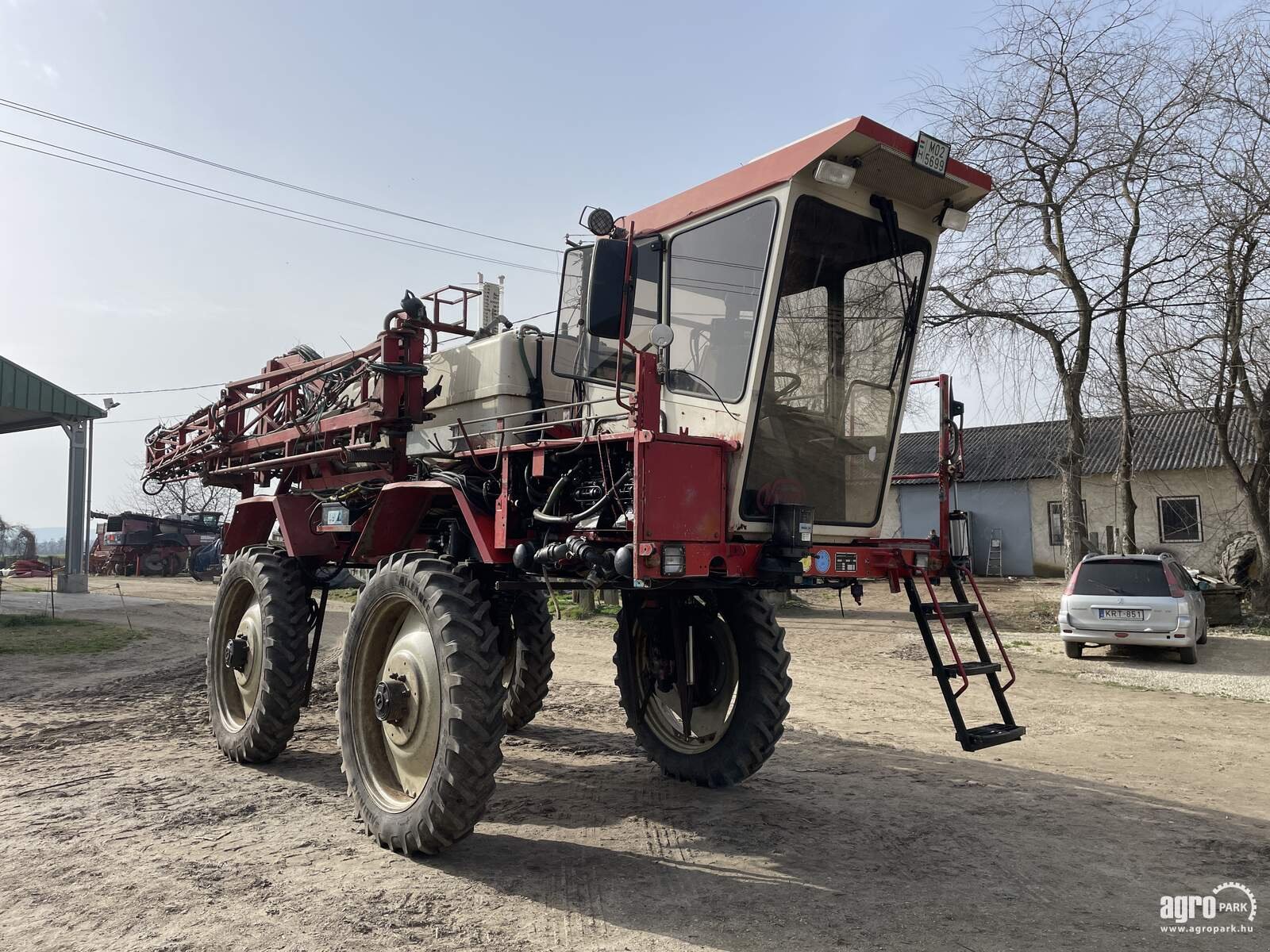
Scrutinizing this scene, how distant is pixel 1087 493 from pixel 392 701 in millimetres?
29118

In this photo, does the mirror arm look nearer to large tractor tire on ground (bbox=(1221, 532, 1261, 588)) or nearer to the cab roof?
the cab roof

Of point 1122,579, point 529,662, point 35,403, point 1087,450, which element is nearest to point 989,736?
point 529,662

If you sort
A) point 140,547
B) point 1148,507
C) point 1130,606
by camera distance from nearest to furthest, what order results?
1. point 1130,606
2. point 1148,507
3. point 140,547

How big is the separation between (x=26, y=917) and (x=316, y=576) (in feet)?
10.9

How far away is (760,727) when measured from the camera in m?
5.62

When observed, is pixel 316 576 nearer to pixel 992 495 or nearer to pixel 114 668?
pixel 114 668

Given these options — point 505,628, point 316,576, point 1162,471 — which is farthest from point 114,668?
point 1162,471

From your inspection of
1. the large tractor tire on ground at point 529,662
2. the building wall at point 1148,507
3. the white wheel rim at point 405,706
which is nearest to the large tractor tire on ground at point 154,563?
the building wall at point 1148,507

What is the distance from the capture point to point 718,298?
478cm

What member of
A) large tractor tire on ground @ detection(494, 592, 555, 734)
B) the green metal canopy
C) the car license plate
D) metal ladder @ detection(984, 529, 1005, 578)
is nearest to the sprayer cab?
large tractor tire on ground @ detection(494, 592, 555, 734)

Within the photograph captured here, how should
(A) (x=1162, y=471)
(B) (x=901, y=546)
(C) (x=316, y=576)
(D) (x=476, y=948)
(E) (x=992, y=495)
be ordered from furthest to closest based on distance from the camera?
(E) (x=992, y=495) < (A) (x=1162, y=471) < (C) (x=316, y=576) < (B) (x=901, y=546) < (D) (x=476, y=948)

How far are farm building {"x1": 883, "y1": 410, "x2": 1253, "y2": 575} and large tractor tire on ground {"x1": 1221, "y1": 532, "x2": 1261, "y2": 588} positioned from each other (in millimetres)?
5058

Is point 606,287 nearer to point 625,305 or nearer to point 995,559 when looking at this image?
point 625,305

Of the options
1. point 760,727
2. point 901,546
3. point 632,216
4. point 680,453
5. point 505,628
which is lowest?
point 760,727
